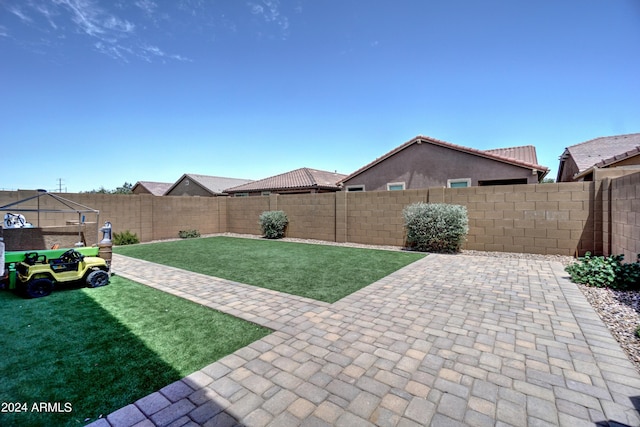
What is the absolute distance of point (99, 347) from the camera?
10.5 ft

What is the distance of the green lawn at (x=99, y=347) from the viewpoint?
233cm

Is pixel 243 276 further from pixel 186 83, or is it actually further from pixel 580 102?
pixel 580 102

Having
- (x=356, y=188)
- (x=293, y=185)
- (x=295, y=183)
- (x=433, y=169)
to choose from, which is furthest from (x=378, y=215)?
(x=295, y=183)

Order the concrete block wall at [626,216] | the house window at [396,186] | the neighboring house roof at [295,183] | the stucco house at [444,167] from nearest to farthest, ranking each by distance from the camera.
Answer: the concrete block wall at [626,216] < the stucco house at [444,167] < the house window at [396,186] < the neighboring house roof at [295,183]

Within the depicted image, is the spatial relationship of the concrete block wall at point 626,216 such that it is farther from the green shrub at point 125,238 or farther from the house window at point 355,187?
the green shrub at point 125,238

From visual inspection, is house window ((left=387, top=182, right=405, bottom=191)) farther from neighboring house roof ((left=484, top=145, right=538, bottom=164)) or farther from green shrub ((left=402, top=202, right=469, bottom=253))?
green shrub ((left=402, top=202, right=469, bottom=253))

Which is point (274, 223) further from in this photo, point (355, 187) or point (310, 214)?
point (355, 187)

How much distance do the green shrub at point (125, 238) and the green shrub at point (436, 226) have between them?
12001mm

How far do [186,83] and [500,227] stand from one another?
1315cm

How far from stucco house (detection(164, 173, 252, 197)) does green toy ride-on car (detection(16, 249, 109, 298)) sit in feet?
78.3

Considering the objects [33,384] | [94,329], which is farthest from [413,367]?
[94,329]

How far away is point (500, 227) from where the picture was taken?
9.27 metres

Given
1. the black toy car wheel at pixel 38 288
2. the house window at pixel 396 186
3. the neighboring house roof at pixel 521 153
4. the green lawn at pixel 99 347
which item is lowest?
the green lawn at pixel 99 347

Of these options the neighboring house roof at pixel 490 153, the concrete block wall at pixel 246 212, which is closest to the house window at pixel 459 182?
the neighboring house roof at pixel 490 153
